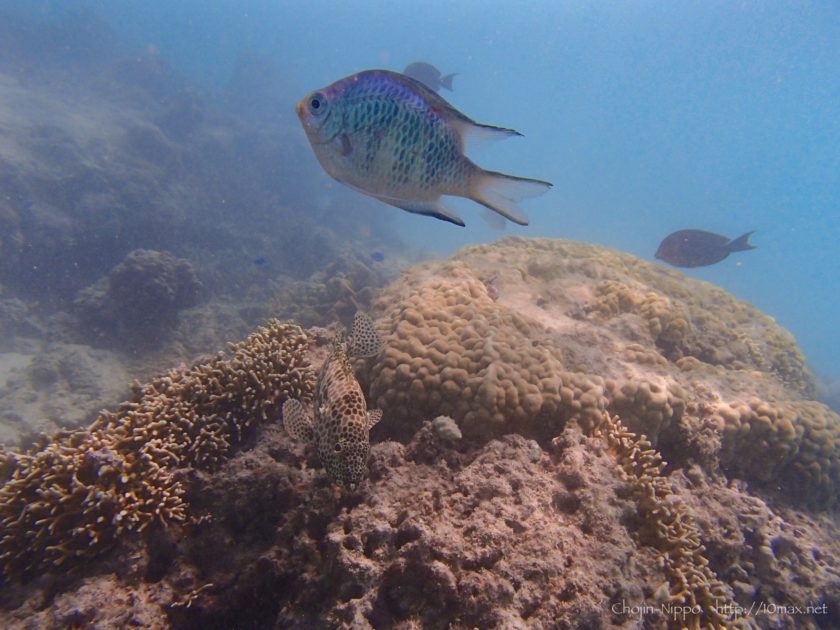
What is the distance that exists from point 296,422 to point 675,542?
3.29m

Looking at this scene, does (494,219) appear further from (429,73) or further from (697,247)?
(429,73)

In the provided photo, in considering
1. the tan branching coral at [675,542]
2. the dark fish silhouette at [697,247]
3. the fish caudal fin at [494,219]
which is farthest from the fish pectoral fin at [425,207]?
the dark fish silhouette at [697,247]

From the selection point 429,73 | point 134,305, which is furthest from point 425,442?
point 429,73

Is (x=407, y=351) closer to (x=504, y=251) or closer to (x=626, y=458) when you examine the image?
(x=626, y=458)

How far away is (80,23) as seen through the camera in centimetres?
3681

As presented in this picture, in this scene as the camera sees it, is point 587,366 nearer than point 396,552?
No

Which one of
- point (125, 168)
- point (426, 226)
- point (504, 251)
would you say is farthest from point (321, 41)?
point (504, 251)

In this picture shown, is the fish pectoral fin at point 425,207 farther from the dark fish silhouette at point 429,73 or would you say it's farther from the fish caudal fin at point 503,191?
the dark fish silhouette at point 429,73

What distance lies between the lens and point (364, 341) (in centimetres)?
396

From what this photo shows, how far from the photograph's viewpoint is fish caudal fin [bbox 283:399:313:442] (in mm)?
3328

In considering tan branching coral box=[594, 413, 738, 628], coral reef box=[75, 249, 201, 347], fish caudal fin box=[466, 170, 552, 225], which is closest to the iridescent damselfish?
fish caudal fin box=[466, 170, 552, 225]

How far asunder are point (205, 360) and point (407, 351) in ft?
8.33

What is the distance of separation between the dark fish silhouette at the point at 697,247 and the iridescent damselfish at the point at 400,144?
7.79 meters

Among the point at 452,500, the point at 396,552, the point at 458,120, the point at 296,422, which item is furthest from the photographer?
the point at 296,422
